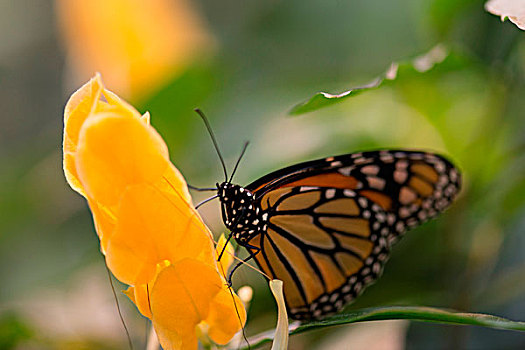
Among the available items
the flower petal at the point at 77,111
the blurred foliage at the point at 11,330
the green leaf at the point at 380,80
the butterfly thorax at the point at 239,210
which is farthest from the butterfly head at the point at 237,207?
the blurred foliage at the point at 11,330

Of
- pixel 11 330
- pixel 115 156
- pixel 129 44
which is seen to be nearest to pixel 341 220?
pixel 115 156

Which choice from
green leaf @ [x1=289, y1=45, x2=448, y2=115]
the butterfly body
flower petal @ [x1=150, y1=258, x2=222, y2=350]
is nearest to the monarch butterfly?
the butterfly body

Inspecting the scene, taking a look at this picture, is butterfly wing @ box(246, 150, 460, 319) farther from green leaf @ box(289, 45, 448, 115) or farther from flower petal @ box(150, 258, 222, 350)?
flower petal @ box(150, 258, 222, 350)

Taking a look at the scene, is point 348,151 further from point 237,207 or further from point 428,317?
point 428,317

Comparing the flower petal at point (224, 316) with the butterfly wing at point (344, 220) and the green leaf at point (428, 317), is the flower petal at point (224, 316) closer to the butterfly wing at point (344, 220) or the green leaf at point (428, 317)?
the green leaf at point (428, 317)

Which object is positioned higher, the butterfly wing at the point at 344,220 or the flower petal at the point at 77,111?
the flower petal at the point at 77,111

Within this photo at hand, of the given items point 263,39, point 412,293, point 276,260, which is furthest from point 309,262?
point 263,39

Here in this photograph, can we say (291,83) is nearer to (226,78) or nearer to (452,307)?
(226,78)
